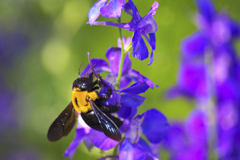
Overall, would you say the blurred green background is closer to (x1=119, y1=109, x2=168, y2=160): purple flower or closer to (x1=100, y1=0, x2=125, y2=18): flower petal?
(x1=119, y1=109, x2=168, y2=160): purple flower

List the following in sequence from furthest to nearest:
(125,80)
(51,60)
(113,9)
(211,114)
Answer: (51,60) < (211,114) < (125,80) < (113,9)

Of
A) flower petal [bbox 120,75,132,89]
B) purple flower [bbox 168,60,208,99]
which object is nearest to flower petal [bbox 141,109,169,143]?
flower petal [bbox 120,75,132,89]

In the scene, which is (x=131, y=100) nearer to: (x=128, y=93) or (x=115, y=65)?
(x=128, y=93)

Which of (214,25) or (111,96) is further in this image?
(214,25)

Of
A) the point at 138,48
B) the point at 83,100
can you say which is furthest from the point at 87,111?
the point at 138,48

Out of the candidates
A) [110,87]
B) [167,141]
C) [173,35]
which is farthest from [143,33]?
[173,35]

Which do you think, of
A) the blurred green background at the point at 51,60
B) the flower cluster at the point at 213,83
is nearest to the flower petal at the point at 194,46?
the flower cluster at the point at 213,83

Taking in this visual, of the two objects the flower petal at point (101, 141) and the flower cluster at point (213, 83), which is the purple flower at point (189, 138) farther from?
the flower petal at point (101, 141)

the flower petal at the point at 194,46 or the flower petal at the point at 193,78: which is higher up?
the flower petal at the point at 194,46
